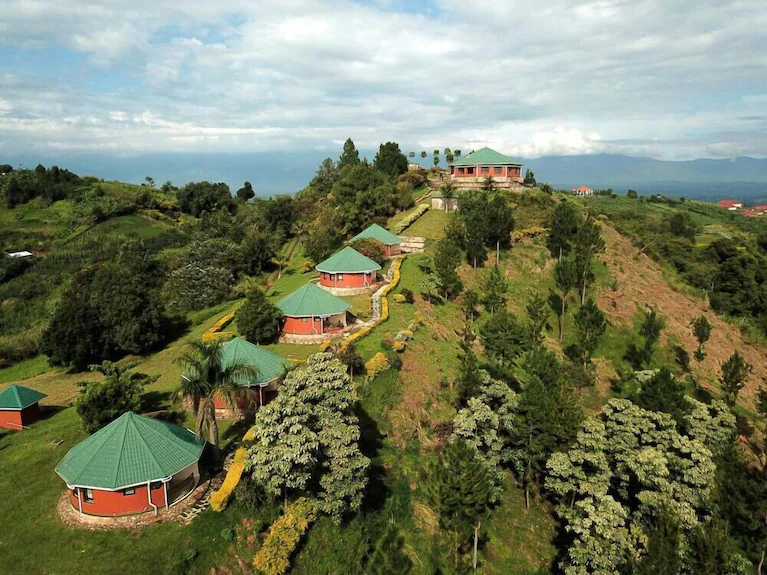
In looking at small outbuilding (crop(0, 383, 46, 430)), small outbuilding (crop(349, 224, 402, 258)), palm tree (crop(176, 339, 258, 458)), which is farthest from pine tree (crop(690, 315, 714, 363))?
small outbuilding (crop(0, 383, 46, 430))

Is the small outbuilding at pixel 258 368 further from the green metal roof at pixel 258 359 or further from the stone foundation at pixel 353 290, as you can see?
the stone foundation at pixel 353 290

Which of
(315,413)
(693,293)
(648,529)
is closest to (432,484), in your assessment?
(315,413)

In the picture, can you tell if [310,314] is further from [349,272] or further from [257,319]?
[349,272]

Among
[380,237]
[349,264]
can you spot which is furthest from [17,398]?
[380,237]

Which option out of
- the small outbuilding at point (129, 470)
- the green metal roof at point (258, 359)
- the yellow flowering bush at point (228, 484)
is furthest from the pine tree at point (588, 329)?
the small outbuilding at point (129, 470)

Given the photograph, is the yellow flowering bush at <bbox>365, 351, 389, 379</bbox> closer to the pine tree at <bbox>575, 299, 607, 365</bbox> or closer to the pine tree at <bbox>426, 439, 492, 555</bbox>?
the pine tree at <bbox>426, 439, 492, 555</bbox>

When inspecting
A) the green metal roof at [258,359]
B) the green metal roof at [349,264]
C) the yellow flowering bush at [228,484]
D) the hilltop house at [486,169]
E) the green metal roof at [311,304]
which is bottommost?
the yellow flowering bush at [228,484]

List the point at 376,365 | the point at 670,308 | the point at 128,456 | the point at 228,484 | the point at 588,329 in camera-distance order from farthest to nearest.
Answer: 1. the point at 670,308
2. the point at 588,329
3. the point at 376,365
4. the point at 228,484
5. the point at 128,456
